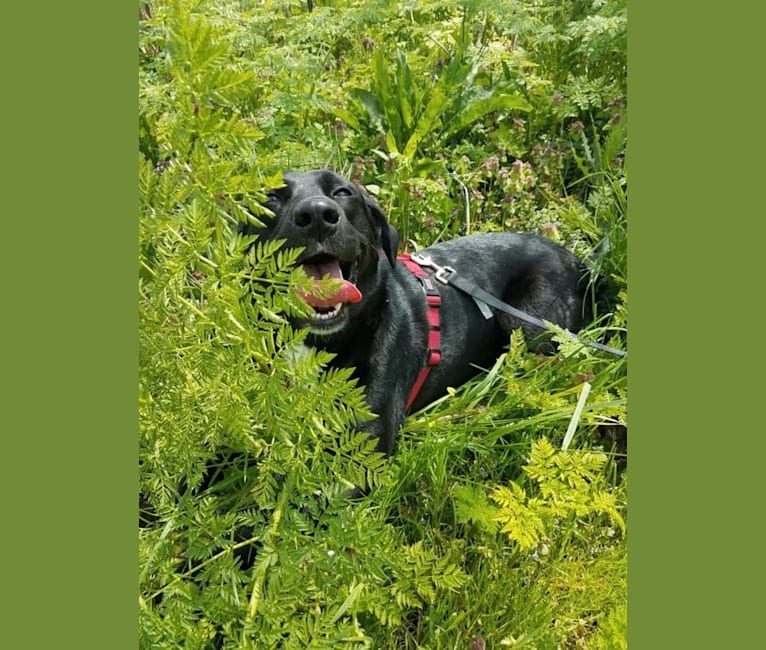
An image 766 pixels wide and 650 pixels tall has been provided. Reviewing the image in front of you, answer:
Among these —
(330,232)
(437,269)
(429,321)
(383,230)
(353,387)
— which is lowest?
(429,321)

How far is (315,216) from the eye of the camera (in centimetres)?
250

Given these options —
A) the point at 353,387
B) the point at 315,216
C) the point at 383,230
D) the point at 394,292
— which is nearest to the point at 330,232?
the point at 315,216

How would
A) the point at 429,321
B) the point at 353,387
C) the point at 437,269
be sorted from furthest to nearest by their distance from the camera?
the point at 437,269 < the point at 429,321 < the point at 353,387

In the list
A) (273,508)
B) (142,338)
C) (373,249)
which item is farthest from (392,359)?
(142,338)

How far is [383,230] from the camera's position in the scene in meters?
3.01

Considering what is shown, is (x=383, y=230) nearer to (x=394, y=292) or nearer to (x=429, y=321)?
(x=394, y=292)

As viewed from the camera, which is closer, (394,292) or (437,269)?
(394,292)

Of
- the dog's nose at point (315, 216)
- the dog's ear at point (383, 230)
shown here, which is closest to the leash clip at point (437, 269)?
the dog's ear at point (383, 230)

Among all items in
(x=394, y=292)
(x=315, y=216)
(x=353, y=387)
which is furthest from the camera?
(x=394, y=292)

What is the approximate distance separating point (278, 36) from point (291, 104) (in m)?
0.58

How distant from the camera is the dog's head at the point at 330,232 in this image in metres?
2.51

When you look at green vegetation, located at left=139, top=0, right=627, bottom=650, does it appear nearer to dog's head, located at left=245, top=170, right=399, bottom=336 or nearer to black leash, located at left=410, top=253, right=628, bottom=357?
dog's head, located at left=245, top=170, right=399, bottom=336

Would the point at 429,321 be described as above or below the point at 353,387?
below

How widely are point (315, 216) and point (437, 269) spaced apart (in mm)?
1029
